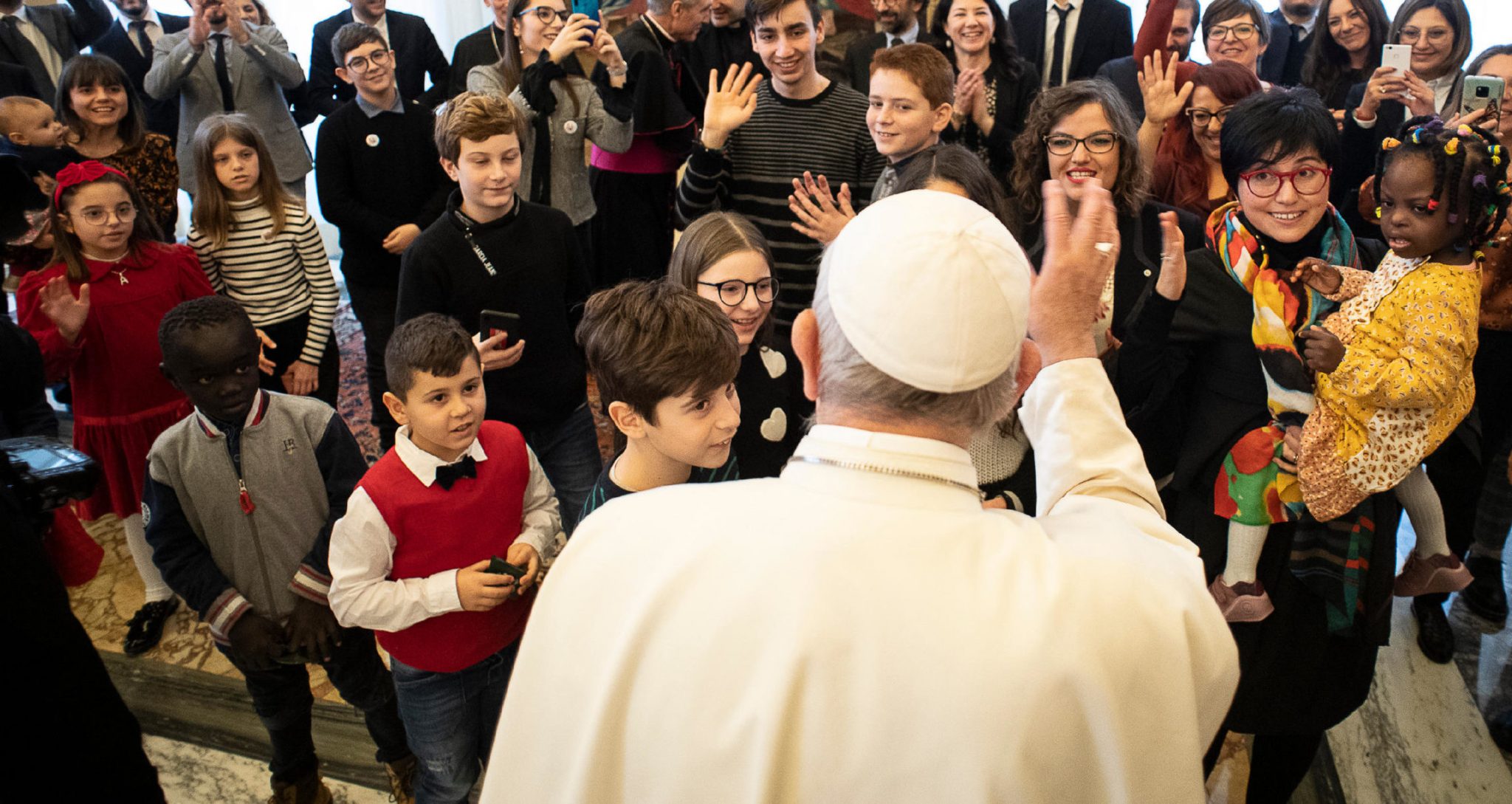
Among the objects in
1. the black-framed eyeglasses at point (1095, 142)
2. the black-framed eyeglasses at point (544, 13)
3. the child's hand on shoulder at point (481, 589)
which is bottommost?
the child's hand on shoulder at point (481, 589)

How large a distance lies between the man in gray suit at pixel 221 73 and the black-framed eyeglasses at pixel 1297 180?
12.8 feet

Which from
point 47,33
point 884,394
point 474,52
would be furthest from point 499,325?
point 47,33

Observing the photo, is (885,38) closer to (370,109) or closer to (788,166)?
(788,166)

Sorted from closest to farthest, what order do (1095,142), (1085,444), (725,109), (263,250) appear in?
(1085,444)
(1095,142)
(725,109)
(263,250)

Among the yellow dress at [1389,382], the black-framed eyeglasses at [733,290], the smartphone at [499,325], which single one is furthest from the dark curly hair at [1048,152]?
the smartphone at [499,325]

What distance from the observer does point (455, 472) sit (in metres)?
2.04

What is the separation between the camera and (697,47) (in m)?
4.27

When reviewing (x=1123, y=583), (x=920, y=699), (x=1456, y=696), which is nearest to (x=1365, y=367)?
(x=1123, y=583)

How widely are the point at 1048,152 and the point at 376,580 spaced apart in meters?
1.96

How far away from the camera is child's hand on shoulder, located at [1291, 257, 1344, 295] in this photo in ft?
6.59

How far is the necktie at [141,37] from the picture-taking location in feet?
16.7

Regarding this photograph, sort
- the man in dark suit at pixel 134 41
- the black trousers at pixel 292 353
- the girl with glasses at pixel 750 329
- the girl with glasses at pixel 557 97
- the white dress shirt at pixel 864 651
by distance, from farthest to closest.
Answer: the man in dark suit at pixel 134 41, the girl with glasses at pixel 557 97, the black trousers at pixel 292 353, the girl with glasses at pixel 750 329, the white dress shirt at pixel 864 651

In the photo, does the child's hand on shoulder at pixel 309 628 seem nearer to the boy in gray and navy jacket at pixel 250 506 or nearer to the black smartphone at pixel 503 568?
the boy in gray and navy jacket at pixel 250 506

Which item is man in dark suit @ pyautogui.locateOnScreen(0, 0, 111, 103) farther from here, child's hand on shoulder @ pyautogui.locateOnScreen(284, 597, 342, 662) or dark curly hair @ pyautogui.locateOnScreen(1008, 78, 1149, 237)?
dark curly hair @ pyautogui.locateOnScreen(1008, 78, 1149, 237)
